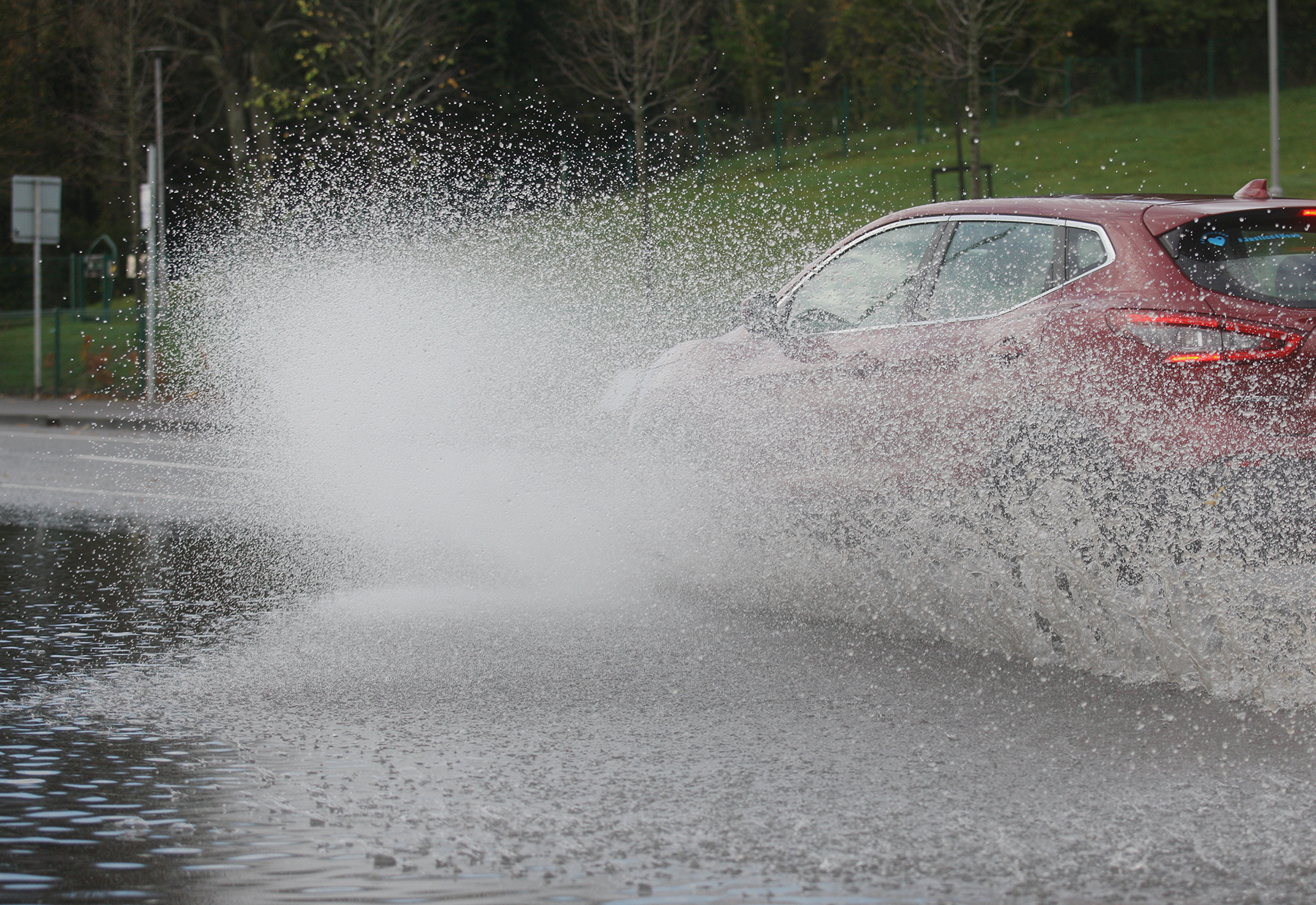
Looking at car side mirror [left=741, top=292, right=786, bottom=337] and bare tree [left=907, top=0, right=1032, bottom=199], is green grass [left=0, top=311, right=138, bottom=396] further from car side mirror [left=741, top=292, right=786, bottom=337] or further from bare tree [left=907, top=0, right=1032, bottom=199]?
car side mirror [left=741, top=292, right=786, bottom=337]

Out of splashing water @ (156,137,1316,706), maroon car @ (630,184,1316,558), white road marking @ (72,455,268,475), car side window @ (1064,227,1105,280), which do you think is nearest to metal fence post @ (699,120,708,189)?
splashing water @ (156,137,1316,706)

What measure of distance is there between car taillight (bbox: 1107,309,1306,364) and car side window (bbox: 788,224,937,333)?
134 centimetres

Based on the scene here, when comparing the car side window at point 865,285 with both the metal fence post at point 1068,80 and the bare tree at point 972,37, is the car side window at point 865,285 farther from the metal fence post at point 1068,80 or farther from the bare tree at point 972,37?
the metal fence post at point 1068,80

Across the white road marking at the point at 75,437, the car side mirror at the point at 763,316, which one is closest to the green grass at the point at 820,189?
the white road marking at the point at 75,437

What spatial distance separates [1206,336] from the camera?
6246 mm

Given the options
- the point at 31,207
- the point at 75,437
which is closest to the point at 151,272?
the point at 31,207

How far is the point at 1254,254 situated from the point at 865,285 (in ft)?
6.10

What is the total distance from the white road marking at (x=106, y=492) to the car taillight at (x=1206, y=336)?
318 inches

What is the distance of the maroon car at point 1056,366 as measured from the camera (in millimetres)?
6184

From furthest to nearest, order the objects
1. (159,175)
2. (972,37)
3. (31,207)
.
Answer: (159,175) → (972,37) → (31,207)

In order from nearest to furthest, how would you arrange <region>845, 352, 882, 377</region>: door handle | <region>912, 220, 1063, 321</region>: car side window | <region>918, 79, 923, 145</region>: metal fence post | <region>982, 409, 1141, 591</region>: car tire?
<region>982, 409, 1141, 591</region>: car tire
<region>912, 220, 1063, 321</region>: car side window
<region>845, 352, 882, 377</region>: door handle
<region>918, 79, 923, 145</region>: metal fence post

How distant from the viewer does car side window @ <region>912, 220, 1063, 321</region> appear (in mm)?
6980

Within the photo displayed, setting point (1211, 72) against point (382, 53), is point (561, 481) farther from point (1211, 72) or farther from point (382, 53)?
point (1211, 72)

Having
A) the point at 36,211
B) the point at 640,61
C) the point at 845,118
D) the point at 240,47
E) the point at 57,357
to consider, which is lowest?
the point at 57,357
